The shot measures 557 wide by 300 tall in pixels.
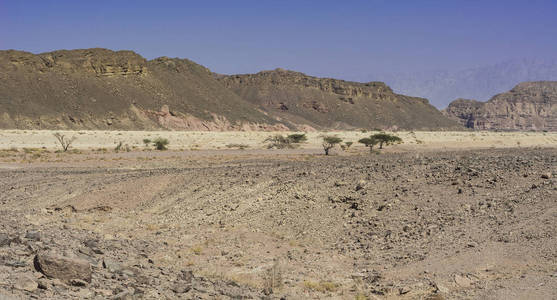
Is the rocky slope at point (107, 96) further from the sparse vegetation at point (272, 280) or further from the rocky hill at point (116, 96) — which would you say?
the sparse vegetation at point (272, 280)

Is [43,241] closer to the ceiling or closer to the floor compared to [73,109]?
closer to the floor

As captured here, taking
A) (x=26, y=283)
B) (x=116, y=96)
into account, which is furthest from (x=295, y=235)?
(x=116, y=96)

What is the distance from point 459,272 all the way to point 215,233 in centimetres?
650

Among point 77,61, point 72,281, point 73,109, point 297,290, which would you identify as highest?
point 77,61

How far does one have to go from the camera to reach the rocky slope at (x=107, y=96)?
75.0 metres

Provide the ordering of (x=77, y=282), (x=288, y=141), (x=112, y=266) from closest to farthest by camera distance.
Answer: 1. (x=77, y=282)
2. (x=112, y=266)
3. (x=288, y=141)

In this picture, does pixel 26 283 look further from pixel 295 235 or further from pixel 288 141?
pixel 288 141

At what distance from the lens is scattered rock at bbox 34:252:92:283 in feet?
23.5

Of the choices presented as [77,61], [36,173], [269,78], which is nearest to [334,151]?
[36,173]

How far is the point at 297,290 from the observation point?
372 inches

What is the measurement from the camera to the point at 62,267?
7230 millimetres

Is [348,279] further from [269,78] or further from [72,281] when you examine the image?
[269,78]

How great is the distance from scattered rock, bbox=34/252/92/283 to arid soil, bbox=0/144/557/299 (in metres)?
0.02

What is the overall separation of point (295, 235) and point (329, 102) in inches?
5232
